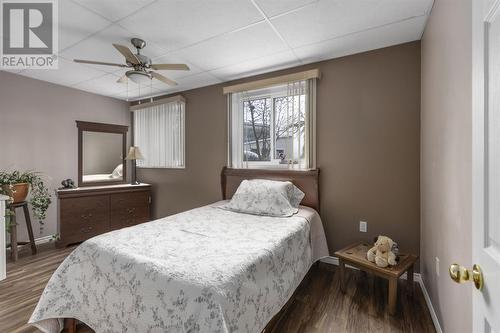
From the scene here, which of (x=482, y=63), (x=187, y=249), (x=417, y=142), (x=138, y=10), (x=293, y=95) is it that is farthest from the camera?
(x=293, y=95)

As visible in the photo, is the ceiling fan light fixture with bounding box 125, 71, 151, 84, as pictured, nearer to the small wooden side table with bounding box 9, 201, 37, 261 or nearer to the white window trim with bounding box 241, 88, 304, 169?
the white window trim with bounding box 241, 88, 304, 169

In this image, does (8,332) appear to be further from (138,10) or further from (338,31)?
(338,31)

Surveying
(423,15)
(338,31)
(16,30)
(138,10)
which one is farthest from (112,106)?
(423,15)

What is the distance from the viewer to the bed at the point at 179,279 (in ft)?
3.88

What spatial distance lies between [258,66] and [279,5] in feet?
3.84

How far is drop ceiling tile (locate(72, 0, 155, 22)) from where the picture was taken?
1.79 metres

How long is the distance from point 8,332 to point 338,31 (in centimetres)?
353

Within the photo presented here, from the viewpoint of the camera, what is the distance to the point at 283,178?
297cm

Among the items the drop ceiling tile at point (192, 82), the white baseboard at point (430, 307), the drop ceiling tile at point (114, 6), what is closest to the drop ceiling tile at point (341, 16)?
the drop ceiling tile at point (114, 6)

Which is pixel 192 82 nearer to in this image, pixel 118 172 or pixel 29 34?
pixel 29 34

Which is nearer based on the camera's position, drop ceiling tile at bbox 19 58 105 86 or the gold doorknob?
the gold doorknob

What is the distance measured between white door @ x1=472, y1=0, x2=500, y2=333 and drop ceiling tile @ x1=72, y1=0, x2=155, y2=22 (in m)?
2.01

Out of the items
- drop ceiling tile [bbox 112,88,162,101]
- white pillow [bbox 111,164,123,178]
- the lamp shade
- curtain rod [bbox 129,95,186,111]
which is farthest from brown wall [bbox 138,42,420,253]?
white pillow [bbox 111,164,123,178]

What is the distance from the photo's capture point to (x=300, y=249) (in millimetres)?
2094
